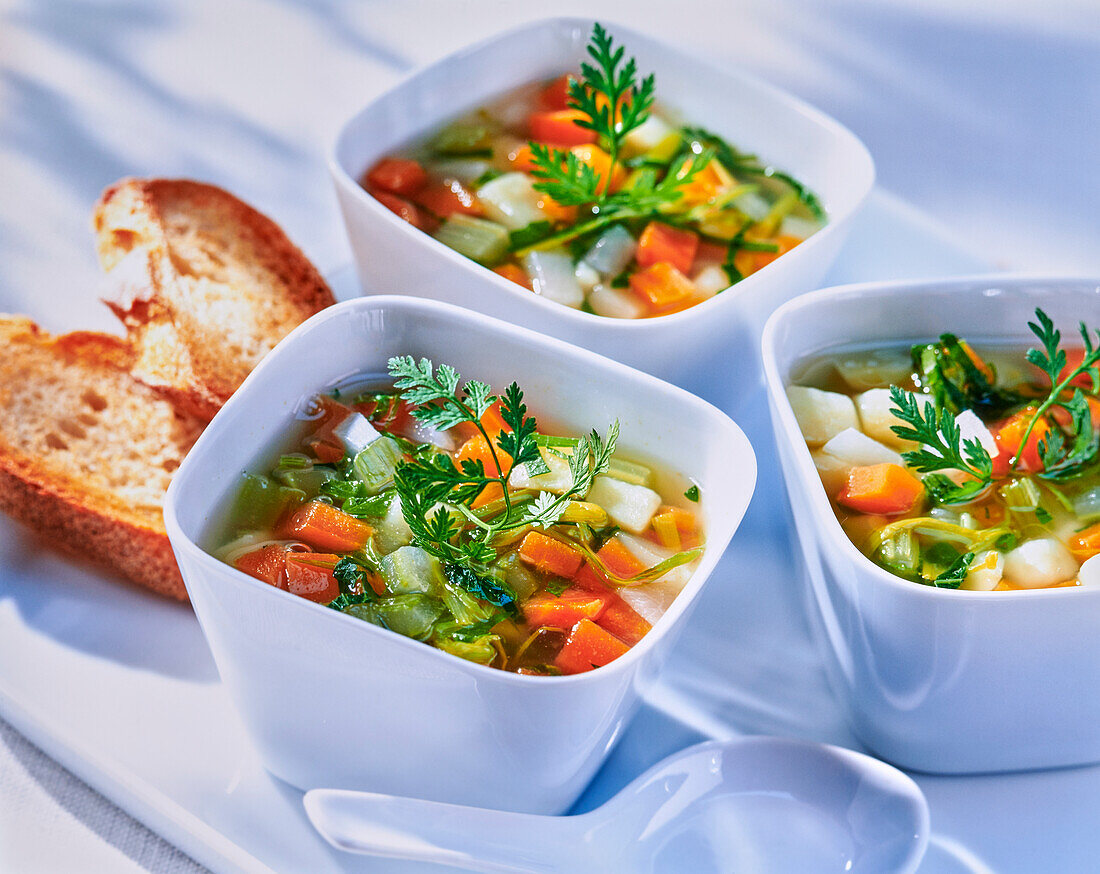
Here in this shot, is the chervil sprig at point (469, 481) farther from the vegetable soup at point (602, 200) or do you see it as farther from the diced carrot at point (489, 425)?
the vegetable soup at point (602, 200)

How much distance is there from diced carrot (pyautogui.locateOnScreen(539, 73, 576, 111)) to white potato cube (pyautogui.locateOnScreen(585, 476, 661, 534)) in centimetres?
104

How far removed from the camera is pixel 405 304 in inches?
66.8

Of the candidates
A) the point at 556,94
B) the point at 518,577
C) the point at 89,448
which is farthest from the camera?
the point at 556,94

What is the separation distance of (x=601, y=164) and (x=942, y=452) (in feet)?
2.97

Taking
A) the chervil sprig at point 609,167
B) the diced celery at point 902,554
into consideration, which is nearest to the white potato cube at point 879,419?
the diced celery at point 902,554

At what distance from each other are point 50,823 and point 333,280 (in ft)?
3.63

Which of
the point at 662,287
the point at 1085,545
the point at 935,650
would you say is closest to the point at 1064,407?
the point at 1085,545

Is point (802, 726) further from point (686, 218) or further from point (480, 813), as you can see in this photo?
point (686, 218)

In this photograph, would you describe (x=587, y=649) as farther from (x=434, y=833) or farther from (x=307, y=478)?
(x=307, y=478)

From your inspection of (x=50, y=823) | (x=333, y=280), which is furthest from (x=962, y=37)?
(x=50, y=823)

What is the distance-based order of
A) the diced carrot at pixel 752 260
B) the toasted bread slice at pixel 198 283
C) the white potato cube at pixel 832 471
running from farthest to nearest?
the diced carrot at pixel 752 260 < the toasted bread slice at pixel 198 283 < the white potato cube at pixel 832 471

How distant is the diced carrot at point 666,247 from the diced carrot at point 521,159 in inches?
11.8

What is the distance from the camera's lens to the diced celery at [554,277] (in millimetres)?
1984

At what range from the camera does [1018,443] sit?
1753 millimetres
